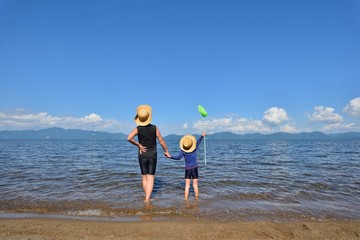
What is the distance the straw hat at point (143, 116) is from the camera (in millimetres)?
7320

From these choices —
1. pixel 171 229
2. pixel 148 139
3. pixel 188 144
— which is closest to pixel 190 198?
pixel 188 144

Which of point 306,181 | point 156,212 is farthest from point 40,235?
point 306,181

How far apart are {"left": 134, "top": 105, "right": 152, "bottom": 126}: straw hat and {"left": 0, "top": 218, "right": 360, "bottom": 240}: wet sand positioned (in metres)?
2.87

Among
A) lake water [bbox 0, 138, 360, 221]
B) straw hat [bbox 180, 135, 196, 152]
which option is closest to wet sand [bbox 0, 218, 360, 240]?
lake water [bbox 0, 138, 360, 221]

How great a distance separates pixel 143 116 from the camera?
7.31 metres

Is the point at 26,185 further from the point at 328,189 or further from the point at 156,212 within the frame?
the point at 328,189

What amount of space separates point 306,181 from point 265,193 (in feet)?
12.2

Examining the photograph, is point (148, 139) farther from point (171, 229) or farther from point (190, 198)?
point (171, 229)

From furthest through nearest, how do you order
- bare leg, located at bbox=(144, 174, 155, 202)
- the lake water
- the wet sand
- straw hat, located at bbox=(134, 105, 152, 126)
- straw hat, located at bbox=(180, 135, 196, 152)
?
1. straw hat, located at bbox=(180, 135, 196, 152)
2. bare leg, located at bbox=(144, 174, 155, 202)
3. straw hat, located at bbox=(134, 105, 152, 126)
4. the lake water
5. the wet sand

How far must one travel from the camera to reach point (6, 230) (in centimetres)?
501

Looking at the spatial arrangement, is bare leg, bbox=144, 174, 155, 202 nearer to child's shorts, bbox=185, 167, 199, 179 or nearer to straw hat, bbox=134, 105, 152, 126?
child's shorts, bbox=185, 167, 199, 179

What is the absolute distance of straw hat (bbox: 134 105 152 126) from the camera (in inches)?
288

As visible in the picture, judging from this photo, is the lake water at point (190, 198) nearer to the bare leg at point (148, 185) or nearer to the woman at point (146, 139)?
the bare leg at point (148, 185)

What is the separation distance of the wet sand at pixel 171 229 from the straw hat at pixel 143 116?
287 centimetres
